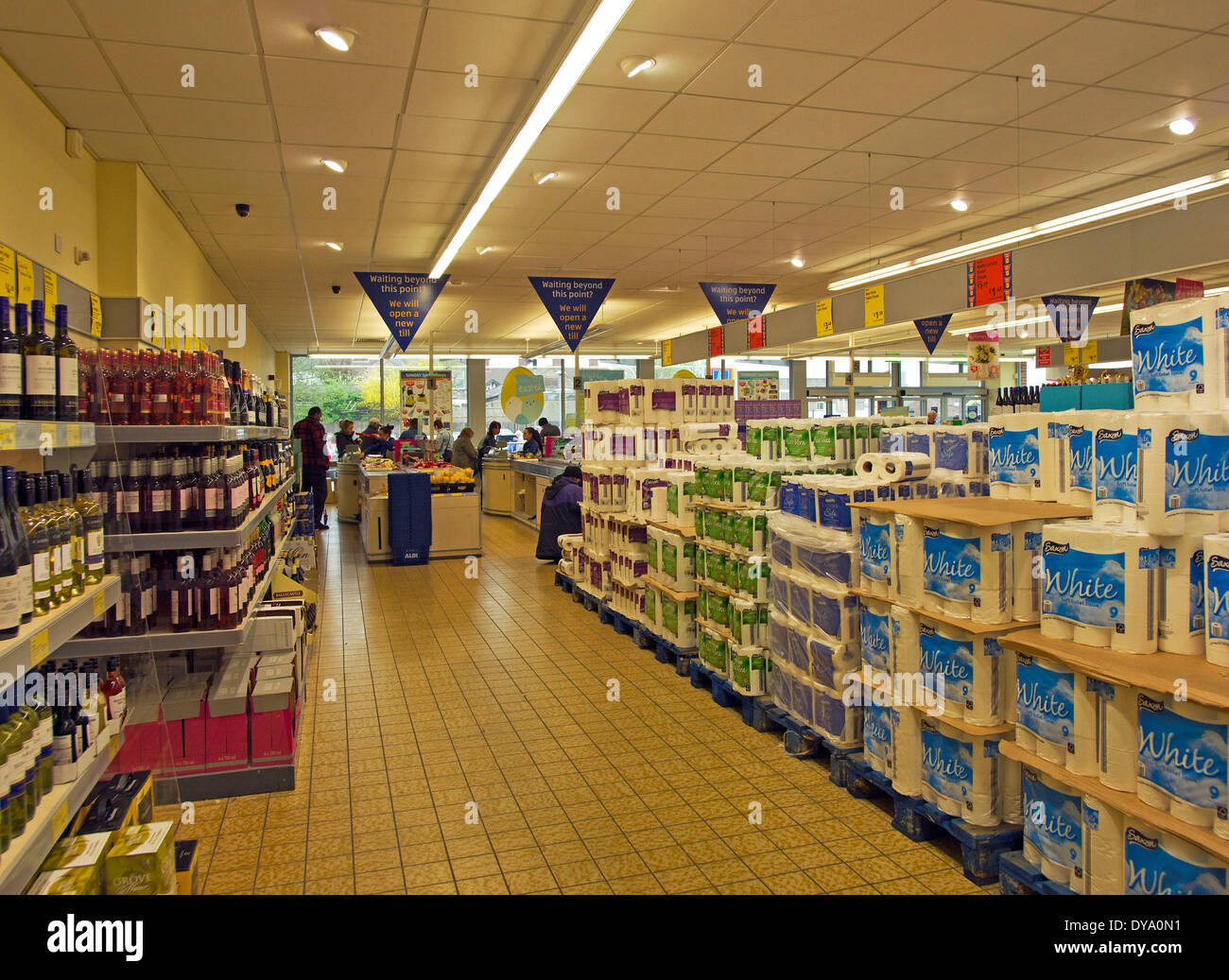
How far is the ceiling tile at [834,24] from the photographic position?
4.21 metres

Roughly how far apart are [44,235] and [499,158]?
295 cm

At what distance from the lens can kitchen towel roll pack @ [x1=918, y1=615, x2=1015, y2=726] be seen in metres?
3.05

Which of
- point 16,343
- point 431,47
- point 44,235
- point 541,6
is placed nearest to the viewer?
point 16,343

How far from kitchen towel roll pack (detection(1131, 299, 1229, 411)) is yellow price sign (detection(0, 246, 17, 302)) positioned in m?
5.04

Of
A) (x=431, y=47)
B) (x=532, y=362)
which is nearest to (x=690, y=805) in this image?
(x=431, y=47)

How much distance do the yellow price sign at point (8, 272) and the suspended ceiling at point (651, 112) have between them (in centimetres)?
111

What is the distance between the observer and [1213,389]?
2592mm

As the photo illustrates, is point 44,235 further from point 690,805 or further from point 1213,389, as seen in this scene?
point 1213,389

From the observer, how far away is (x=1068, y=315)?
8.87m

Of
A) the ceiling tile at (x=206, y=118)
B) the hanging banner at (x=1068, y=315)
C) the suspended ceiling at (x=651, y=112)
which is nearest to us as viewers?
the suspended ceiling at (x=651, y=112)

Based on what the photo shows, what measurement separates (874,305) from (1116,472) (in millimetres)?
6199

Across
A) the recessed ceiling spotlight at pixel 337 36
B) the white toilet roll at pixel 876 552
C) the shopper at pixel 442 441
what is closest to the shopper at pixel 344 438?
the shopper at pixel 442 441

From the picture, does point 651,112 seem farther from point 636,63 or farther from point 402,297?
point 402,297

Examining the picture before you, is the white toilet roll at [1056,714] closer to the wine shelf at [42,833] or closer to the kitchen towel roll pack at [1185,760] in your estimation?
the kitchen towel roll pack at [1185,760]
